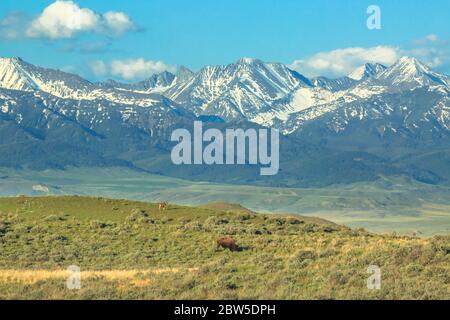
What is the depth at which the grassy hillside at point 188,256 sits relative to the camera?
36594mm

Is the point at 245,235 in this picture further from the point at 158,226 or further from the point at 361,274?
the point at 361,274

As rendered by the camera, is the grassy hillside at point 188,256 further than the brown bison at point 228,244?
No

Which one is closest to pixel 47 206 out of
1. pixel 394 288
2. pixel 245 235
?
pixel 245 235

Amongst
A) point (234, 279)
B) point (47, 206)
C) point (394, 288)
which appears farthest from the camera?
point (47, 206)

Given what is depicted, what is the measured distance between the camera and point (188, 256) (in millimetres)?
51938

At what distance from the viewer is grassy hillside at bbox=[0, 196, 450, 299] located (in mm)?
36594

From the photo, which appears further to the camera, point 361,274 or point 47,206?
point 47,206

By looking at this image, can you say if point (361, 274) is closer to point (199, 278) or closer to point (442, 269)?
point (442, 269)

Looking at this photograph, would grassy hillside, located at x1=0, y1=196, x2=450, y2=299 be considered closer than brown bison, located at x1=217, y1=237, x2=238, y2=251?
Yes

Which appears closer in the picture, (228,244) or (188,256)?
(188,256)

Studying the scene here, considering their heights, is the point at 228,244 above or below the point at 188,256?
above
